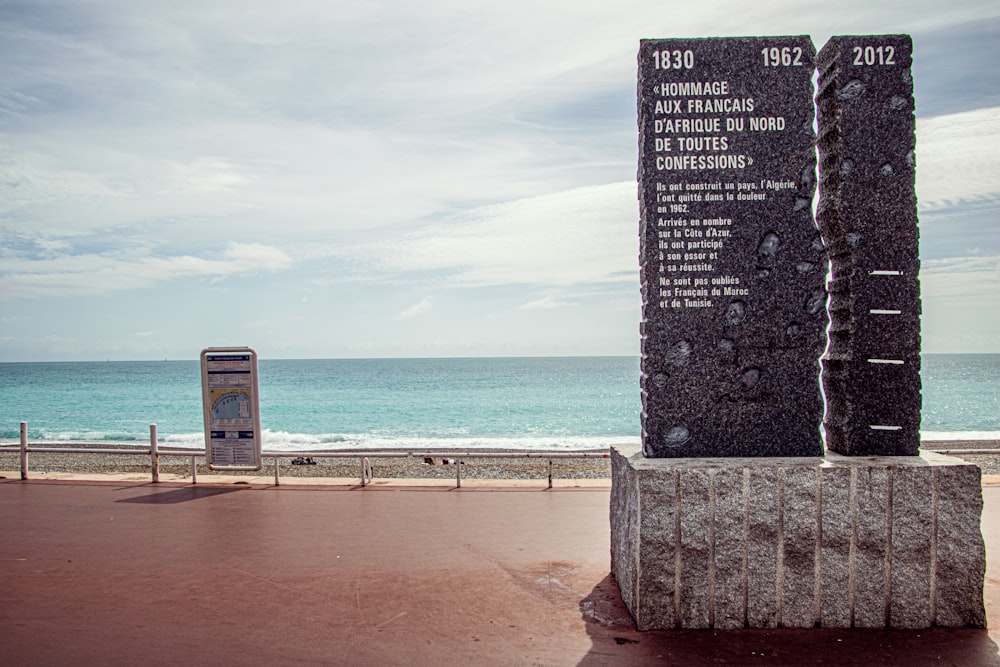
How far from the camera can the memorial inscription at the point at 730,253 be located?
5.64m

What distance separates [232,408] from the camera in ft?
37.6

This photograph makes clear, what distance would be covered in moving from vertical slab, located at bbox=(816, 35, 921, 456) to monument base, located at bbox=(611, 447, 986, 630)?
600mm

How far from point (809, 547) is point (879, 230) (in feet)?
7.77

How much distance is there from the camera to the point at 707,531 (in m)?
5.15

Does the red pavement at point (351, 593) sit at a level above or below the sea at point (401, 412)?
above

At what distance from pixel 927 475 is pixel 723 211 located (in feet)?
7.41

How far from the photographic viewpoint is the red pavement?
4.84 m

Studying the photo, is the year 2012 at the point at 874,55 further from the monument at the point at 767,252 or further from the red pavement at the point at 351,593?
the red pavement at the point at 351,593

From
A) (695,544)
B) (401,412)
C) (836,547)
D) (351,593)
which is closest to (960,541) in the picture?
(836,547)

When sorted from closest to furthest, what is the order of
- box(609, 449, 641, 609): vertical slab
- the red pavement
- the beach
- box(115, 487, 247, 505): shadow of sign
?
the red pavement, box(609, 449, 641, 609): vertical slab, box(115, 487, 247, 505): shadow of sign, the beach

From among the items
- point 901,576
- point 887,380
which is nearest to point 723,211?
point 887,380

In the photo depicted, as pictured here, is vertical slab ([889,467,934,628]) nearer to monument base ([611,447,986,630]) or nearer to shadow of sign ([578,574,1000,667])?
monument base ([611,447,986,630])

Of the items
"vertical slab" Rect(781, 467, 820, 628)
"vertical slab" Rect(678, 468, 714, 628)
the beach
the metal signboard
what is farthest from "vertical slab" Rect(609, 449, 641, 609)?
the beach

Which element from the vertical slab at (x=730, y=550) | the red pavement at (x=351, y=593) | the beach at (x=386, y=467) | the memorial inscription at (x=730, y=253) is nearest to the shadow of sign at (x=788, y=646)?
the red pavement at (x=351, y=593)
